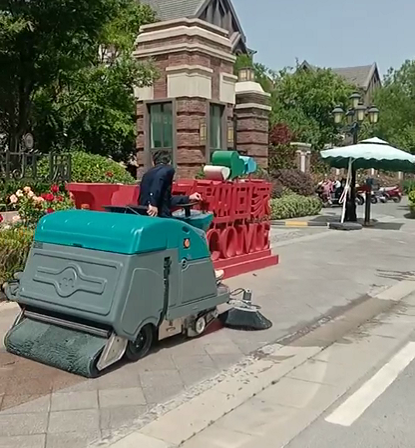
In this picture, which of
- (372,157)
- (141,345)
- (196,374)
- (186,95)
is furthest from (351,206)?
(196,374)

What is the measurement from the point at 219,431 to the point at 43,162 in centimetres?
992

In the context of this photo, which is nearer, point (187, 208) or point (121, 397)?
point (121, 397)

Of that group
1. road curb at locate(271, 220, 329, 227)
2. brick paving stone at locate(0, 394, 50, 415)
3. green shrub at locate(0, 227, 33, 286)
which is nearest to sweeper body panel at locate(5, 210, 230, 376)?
brick paving stone at locate(0, 394, 50, 415)

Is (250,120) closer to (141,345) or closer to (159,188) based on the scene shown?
(159,188)

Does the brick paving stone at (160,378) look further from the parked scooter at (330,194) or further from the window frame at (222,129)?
the parked scooter at (330,194)

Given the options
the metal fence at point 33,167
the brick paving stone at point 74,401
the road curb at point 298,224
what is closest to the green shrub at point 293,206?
the road curb at point 298,224

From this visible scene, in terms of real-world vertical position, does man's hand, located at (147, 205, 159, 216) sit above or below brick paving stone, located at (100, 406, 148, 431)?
above

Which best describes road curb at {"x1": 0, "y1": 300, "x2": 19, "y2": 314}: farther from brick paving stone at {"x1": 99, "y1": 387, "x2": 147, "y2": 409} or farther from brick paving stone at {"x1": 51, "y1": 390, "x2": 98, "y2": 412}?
brick paving stone at {"x1": 99, "y1": 387, "x2": 147, "y2": 409}

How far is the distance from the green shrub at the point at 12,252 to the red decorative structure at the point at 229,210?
1.29 meters

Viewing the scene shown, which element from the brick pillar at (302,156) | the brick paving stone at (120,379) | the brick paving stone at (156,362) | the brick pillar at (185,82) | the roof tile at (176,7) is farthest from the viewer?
the roof tile at (176,7)

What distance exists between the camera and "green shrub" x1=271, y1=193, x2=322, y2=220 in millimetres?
18875

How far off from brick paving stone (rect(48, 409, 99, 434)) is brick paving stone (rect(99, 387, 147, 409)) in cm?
16

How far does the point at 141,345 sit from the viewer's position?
5.06 m

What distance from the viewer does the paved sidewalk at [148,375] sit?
378 cm
